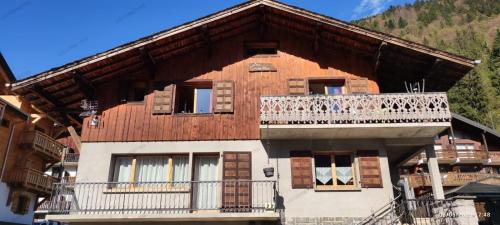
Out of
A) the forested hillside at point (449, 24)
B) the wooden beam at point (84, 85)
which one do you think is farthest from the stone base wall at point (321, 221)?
the forested hillside at point (449, 24)

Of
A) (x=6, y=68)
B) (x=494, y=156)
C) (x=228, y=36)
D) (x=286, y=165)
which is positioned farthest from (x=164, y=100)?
(x=494, y=156)

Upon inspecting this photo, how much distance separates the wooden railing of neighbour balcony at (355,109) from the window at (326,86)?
74.1 inches

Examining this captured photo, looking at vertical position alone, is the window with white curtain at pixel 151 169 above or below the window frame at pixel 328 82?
below

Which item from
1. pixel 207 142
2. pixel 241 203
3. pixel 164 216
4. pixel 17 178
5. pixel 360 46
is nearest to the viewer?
pixel 164 216

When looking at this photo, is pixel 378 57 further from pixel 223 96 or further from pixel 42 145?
pixel 42 145

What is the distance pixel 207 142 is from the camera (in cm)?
1527

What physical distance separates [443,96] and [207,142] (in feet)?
27.9

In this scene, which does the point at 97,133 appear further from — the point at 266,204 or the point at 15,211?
the point at 15,211

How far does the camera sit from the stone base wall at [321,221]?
1401cm

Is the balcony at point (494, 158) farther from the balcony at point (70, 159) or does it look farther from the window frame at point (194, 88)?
the balcony at point (70, 159)

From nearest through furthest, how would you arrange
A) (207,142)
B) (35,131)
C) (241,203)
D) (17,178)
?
(241,203)
(207,142)
(17,178)
(35,131)

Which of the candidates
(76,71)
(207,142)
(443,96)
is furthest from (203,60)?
(443,96)

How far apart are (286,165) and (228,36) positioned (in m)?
6.09

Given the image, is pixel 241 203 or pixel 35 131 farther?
pixel 35 131
